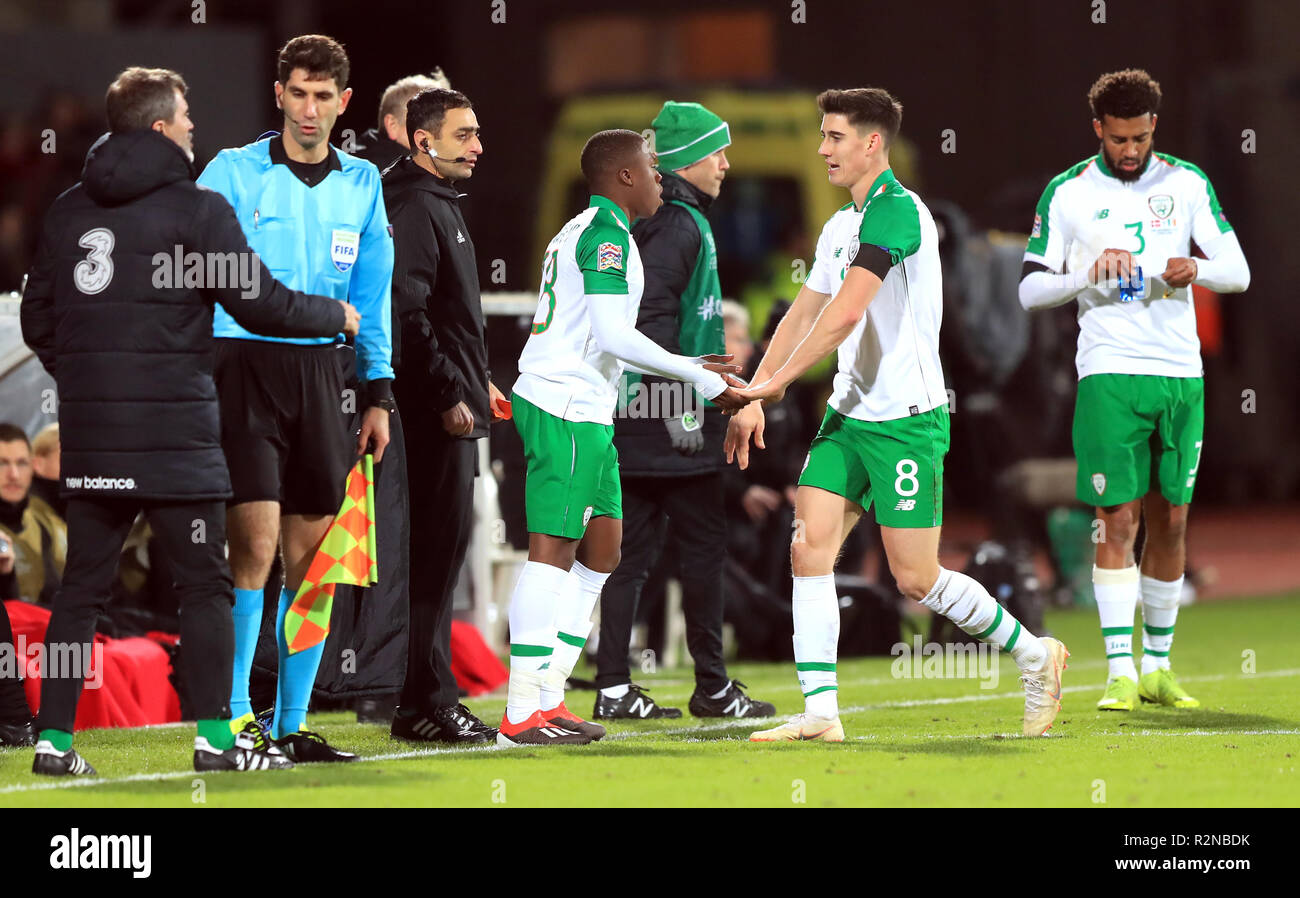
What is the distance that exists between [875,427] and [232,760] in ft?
7.68

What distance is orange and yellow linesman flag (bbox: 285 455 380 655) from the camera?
262 inches

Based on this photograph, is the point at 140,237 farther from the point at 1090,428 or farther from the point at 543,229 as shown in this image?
the point at 543,229

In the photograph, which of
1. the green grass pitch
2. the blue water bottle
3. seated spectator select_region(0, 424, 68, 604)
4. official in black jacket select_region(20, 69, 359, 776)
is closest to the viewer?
the green grass pitch

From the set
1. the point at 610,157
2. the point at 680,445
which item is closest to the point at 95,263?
the point at 610,157

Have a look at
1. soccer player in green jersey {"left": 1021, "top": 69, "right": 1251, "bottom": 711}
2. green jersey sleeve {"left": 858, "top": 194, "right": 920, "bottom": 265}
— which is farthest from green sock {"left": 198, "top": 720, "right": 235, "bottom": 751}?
soccer player in green jersey {"left": 1021, "top": 69, "right": 1251, "bottom": 711}

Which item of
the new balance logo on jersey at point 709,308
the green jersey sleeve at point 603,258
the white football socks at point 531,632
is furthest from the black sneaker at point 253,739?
the new balance logo on jersey at point 709,308

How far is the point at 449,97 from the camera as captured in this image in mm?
7340

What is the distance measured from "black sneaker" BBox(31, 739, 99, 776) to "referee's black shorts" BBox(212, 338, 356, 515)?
904 millimetres

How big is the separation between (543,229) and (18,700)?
13.3 m

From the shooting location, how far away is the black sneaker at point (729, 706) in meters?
8.27

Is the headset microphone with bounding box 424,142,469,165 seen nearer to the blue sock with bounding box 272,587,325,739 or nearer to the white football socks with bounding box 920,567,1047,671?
the blue sock with bounding box 272,587,325,739

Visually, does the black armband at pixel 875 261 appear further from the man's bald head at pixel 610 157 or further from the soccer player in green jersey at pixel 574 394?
the man's bald head at pixel 610 157

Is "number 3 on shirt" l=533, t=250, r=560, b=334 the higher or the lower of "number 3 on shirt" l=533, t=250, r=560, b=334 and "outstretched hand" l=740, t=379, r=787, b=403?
the higher
